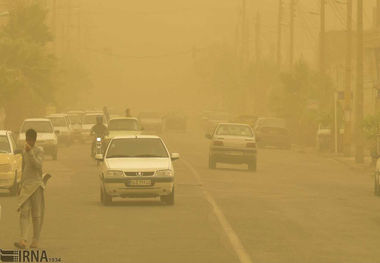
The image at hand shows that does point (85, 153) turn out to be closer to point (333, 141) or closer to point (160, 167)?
point (333, 141)

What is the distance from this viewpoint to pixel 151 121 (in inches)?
3612

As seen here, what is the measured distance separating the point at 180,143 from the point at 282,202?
4306cm

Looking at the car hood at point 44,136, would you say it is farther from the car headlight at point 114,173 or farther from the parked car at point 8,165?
the car headlight at point 114,173

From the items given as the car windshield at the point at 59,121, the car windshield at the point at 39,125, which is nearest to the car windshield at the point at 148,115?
the car windshield at the point at 59,121

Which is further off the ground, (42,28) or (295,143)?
(42,28)

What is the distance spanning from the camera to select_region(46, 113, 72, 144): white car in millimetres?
62562

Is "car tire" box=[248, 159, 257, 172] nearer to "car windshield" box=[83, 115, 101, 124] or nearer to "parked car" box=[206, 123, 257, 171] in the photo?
"parked car" box=[206, 123, 257, 171]

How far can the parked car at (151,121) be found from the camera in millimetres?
91369

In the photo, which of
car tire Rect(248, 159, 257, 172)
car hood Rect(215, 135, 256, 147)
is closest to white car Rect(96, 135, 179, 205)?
car hood Rect(215, 135, 256, 147)

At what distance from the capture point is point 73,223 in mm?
21656

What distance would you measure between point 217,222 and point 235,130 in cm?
2197

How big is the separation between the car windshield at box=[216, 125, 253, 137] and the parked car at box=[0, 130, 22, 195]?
14.1m

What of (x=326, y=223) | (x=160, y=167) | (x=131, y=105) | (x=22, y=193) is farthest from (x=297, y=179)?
→ (x=131, y=105)

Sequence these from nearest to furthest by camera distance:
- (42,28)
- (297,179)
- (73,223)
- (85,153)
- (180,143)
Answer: (73,223) < (297,179) < (85,153) < (180,143) < (42,28)
